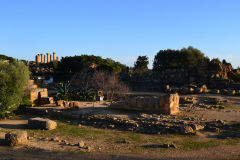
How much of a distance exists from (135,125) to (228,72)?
1047 inches

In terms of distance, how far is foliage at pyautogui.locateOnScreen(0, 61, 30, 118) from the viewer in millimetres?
15182

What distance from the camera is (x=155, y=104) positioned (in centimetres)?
1519

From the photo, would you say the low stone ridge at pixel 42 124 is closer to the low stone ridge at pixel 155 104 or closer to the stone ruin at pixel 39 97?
the low stone ridge at pixel 155 104

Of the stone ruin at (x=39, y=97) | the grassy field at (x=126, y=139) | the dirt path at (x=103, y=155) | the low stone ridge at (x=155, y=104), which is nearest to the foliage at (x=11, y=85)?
the stone ruin at (x=39, y=97)

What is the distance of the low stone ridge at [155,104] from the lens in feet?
48.7

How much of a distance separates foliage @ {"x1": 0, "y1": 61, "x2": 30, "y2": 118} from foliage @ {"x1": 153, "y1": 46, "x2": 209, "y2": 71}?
33.4 m

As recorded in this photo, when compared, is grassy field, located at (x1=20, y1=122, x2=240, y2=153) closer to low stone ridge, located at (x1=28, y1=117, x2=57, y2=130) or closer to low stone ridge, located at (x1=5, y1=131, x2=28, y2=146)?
low stone ridge, located at (x1=28, y1=117, x2=57, y2=130)

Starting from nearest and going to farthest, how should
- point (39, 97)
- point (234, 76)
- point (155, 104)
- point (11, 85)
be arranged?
1. point (155, 104)
2. point (11, 85)
3. point (39, 97)
4. point (234, 76)

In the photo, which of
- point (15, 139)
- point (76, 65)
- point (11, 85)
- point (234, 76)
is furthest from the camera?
point (76, 65)

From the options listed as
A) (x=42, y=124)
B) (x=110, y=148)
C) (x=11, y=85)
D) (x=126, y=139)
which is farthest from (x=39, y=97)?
(x=110, y=148)

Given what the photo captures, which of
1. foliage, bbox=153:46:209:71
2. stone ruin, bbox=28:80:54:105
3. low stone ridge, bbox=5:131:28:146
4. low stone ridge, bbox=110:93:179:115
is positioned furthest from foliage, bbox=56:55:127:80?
low stone ridge, bbox=5:131:28:146

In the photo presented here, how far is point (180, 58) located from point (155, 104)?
3447 centimetres

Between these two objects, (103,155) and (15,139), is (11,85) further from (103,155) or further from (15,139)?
(103,155)

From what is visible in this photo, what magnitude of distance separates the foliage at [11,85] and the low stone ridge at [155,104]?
22.7ft
